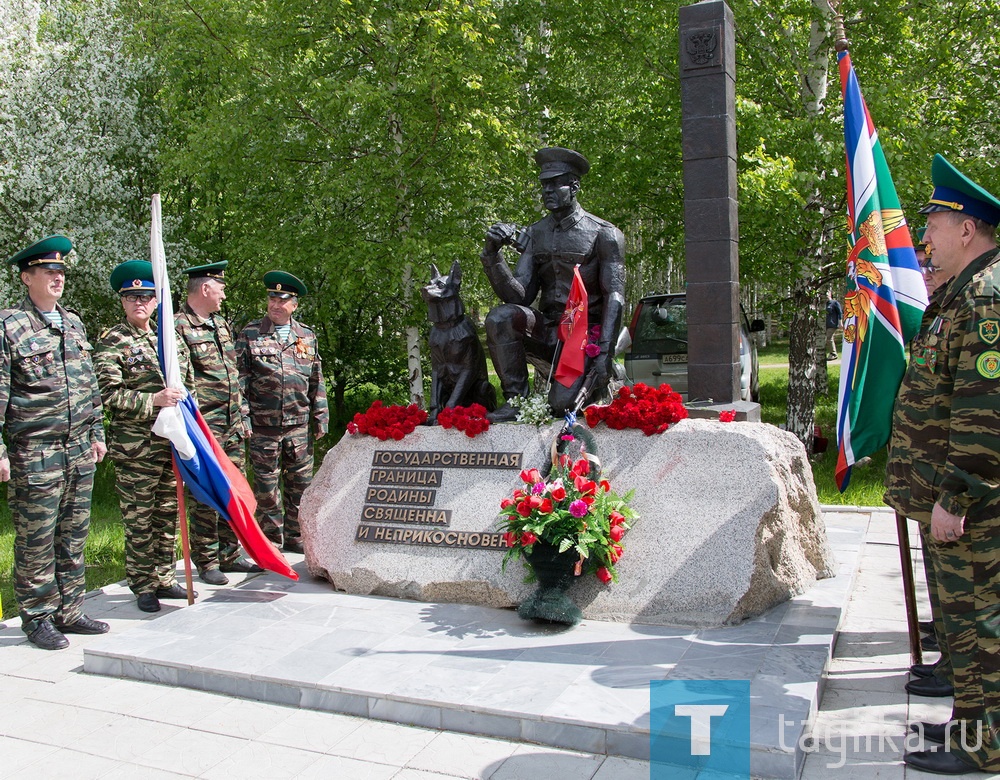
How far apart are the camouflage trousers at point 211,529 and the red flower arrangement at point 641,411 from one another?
2.53 meters

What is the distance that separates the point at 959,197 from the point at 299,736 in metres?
3.44

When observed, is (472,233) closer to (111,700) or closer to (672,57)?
(672,57)

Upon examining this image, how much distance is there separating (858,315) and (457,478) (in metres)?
2.58

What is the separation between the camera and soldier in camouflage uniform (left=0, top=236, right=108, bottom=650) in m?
4.86

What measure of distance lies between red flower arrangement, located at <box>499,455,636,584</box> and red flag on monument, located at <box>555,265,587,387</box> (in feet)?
2.74

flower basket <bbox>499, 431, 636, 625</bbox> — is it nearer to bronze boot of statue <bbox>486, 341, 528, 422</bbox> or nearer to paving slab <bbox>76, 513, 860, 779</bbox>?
paving slab <bbox>76, 513, 860, 779</bbox>

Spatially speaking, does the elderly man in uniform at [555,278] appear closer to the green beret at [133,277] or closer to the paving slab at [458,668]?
the paving slab at [458,668]

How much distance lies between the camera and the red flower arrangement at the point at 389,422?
19.3 feet

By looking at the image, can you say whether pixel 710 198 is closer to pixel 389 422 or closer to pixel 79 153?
pixel 389 422

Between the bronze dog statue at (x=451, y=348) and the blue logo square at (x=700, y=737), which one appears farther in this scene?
the bronze dog statue at (x=451, y=348)

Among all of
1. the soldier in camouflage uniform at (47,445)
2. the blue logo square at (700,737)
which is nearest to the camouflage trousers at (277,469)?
the soldier in camouflage uniform at (47,445)

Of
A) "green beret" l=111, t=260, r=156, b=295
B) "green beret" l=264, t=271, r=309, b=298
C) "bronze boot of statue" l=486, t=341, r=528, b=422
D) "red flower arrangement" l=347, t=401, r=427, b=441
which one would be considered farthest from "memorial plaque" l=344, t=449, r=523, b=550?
"green beret" l=111, t=260, r=156, b=295

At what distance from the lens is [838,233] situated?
33.0 ft

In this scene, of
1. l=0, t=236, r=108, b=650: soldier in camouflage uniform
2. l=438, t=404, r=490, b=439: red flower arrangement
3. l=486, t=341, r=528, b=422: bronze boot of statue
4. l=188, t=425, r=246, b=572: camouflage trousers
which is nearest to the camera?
l=0, t=236, r=108, b=650: soldier in camouflage uniform
